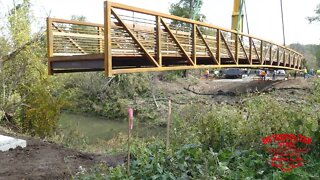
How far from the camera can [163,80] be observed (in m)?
23.5

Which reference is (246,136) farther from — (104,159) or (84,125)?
(84,125)

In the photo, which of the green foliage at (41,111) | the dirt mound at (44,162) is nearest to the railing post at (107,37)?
the dirt mound at (44,162)

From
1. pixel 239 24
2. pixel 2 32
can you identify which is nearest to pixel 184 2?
pixel 239 24

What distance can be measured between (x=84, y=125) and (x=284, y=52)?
9697 millimetres

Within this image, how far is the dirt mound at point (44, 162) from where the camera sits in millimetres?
4504

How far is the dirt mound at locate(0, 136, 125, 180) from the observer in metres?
4.50

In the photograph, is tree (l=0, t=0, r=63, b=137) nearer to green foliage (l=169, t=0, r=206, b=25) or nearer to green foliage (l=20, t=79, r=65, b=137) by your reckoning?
green foliage (l=20, t=79, r=65, b=137)

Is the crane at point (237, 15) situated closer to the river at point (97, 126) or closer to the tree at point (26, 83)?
the river at point (97, 126)
